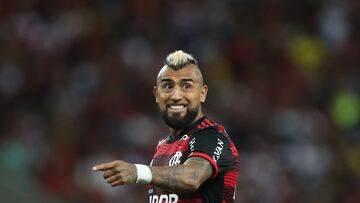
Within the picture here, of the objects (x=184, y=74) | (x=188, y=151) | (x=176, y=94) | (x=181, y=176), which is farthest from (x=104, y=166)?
(x=184, y=74)

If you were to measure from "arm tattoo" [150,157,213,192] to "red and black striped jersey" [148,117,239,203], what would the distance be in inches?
5.6

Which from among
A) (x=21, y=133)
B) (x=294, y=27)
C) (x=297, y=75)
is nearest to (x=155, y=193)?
(x=21, y=133)

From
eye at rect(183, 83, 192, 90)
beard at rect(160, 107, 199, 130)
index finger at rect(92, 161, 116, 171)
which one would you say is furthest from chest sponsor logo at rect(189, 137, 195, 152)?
index finger at rect(92, 161, 116, 171)

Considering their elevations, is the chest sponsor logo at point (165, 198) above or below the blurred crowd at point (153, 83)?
below

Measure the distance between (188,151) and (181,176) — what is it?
48 cm

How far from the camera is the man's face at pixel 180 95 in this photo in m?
5.99

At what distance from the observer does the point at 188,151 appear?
5828mm

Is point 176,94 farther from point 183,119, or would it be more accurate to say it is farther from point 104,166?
point 104,166

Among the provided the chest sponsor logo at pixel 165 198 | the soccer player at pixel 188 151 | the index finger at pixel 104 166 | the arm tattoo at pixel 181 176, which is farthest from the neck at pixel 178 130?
the index finger at pixel 104 166

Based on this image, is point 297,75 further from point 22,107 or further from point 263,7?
point 22,107

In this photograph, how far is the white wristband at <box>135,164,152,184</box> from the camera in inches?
203

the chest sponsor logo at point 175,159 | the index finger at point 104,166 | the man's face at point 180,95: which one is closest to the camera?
the index finger at point 104,166

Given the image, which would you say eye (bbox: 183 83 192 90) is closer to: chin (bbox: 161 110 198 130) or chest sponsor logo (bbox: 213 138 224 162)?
chin (bbox: 161 110 198 130)

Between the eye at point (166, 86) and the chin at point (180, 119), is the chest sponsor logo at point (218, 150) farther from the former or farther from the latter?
the eye at point (166, 86)
